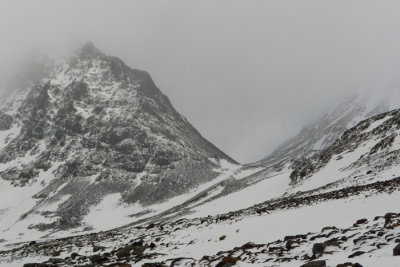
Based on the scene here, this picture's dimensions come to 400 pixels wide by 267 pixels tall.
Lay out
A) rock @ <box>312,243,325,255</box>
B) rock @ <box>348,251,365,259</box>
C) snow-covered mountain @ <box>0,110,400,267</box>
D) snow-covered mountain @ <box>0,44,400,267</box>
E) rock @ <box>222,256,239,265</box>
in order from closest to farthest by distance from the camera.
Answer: rock @ <box>348,251,365,259</box> < snow-covered mountain @ <box>0,110,400,267</box> < rock @ <box>312,243,325,255</box> < rock @ <box>222,256,239,265</box> < snow-covered mountain @ <box>0,44,400,267</box>

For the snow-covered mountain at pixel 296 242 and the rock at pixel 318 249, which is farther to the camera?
the rock at pixel 318 249

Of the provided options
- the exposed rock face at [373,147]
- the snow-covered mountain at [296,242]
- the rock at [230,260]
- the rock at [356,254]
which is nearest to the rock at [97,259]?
the snow-covered mountain at [296,242]

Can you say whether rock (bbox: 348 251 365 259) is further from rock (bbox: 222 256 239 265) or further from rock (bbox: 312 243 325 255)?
rock (bbox: 222 256 239 265)

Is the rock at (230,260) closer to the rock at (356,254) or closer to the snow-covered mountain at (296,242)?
the snow-covered mountain at (296,242)

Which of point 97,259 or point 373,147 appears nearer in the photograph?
Answer: point 97,259

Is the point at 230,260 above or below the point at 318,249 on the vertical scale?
above

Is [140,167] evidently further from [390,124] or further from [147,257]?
[147,257]

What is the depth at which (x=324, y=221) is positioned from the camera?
17938mm

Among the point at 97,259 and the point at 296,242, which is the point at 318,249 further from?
the point at 97,259

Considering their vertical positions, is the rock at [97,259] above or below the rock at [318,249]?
above

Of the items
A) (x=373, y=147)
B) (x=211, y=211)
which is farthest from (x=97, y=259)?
(x=211, y=211)

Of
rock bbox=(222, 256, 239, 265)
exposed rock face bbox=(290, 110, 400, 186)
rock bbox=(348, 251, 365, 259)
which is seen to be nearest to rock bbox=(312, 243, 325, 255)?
rock bbox=(348, 251, 365, 259)

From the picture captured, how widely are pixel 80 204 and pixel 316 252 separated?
513 ft

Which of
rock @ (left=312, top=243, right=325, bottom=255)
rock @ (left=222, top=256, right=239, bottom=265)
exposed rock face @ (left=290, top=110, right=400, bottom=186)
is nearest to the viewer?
rock @ (left=312, top=243, right=325, bottom=255)
